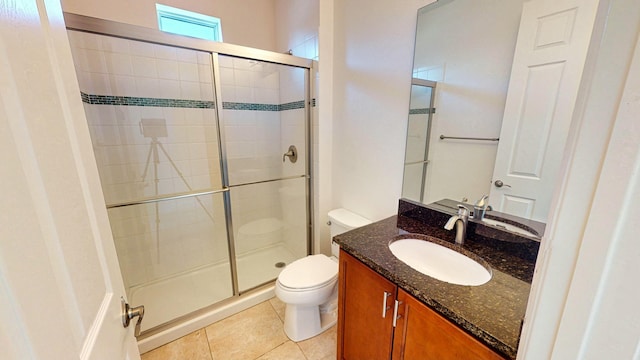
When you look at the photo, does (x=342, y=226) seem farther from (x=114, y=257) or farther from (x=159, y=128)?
(x=159, y=128)

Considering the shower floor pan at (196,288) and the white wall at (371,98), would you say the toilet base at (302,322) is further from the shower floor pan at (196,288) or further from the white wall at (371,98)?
the white wall at (371,98)

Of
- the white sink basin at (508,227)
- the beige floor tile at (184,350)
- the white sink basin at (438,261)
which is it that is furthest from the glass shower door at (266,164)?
the white sink basin at (508,227)

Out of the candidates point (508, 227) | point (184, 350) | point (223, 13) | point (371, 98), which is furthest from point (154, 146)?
point (508, 227)

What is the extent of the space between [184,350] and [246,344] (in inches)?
15.2

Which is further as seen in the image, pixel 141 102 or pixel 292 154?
pixel 292 154

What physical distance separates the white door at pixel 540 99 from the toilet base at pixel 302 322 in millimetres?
1295

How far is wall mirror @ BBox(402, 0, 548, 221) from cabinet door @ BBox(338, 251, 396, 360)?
0.63 meters

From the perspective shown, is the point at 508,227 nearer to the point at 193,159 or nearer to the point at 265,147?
the point at 265,147

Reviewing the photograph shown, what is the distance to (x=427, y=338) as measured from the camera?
0.82 meters

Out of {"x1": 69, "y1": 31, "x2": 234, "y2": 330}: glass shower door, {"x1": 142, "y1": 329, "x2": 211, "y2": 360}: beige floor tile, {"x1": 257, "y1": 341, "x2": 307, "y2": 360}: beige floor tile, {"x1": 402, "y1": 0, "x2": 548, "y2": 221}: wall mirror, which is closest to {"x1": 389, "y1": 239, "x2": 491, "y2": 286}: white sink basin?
{"x1": 402, "y1": 0, "x2": 548, "y2": 221}: wall mirror

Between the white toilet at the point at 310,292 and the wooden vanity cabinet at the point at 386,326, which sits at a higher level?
the wooden vanity cabinet at the point at 386,326

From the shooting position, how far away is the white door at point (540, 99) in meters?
0.85

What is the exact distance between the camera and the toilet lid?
1.50 m

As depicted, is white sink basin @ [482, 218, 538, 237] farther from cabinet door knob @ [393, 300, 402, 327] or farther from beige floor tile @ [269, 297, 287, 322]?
beige floor tile @ [269, 297, 287, 322]
